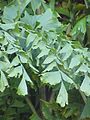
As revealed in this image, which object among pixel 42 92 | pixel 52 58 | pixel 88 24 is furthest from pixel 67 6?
pixel 52 58

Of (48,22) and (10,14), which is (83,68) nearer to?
(48,22)

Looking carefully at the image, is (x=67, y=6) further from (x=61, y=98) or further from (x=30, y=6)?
(x=61, y=98)

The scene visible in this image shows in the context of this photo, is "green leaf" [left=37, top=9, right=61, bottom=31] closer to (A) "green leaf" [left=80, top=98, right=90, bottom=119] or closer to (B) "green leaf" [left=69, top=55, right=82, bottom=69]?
(B) "green leaf" [left=69, top=55, right=82, bottom=69]

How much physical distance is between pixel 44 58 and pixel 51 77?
0.32 feet

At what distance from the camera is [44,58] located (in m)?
1.29

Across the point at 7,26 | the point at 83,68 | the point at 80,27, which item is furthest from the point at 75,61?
the point at 80,27

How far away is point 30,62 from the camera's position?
4.12 ft

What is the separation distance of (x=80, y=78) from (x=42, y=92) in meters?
0.37

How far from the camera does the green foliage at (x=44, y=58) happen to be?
4.02 feet

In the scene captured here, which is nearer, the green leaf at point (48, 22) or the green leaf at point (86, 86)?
the green leaf at point (86, 86)

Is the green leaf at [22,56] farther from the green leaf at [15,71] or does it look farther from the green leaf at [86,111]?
the green leaf at [86,111]

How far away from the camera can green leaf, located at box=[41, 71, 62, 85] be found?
3.97 feet

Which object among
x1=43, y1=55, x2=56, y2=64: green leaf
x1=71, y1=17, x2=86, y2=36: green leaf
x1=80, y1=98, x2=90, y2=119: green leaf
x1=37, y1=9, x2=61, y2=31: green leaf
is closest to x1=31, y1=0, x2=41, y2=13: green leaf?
x1=37, y1=9, x2=61, y2=31: green leaf

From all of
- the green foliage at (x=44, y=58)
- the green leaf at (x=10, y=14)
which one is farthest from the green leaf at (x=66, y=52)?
the green leaf at (x=10, y=14)
